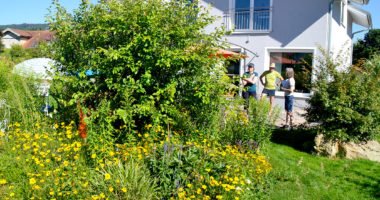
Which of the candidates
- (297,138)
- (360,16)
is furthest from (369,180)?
(360,16)

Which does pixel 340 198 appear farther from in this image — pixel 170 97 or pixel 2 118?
pixel 2 118

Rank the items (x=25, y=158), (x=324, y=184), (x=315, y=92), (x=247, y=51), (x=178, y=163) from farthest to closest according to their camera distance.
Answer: (x=247, y=51), (x=315, y=92), (x=324, y=184), (x=25, y=158), (x=178, y=163)

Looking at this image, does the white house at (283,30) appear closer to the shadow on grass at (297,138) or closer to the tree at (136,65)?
the shadow on grass at (297,138)

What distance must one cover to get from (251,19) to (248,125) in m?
12.3

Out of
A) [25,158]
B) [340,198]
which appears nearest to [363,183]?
[340,198]

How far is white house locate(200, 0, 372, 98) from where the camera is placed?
16484mm

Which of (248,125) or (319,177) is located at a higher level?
(248,125)

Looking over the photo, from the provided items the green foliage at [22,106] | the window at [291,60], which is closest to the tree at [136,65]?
the green foliage at [22,106]

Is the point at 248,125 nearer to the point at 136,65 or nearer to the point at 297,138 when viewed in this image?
the point at 136,65

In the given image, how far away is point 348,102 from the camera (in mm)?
8086

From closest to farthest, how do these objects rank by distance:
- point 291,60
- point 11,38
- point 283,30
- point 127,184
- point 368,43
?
point 127,184, point 283,30, point 291,60, point 368,43, point 11,38

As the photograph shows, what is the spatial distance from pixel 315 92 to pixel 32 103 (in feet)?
19.1

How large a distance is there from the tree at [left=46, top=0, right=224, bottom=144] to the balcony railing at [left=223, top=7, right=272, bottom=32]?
11689mm

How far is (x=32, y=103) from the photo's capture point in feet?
21.0
